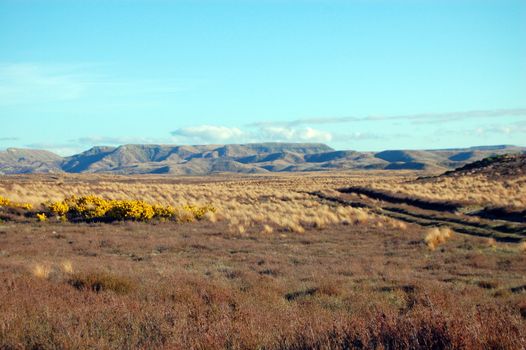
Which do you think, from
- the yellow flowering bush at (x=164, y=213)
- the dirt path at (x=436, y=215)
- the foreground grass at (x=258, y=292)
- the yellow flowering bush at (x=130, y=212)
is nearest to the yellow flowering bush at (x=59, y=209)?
the yellow flowering bush at (x=130, y=212)

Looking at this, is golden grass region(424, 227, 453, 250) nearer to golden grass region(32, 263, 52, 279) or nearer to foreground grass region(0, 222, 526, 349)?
foreground grass region(0, 222, 526, 349)

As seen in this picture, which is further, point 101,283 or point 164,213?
point 164,213

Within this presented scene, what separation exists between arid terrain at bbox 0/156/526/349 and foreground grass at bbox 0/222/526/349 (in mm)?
39

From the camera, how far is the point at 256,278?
41.8 ft

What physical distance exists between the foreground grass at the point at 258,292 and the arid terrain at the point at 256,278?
0.13ft

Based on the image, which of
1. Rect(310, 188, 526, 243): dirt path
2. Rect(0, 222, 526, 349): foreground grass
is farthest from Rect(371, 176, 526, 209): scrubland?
Rect(0, 222, 526, 349): foreground grass

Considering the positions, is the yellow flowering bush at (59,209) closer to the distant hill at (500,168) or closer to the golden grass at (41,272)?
the golden grass at (41,272)

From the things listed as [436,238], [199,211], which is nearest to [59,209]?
[199,211]

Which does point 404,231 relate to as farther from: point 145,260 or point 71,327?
point 71,327

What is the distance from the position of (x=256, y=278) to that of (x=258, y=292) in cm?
212

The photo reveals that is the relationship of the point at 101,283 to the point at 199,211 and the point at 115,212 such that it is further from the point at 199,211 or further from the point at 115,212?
the point at 199,211

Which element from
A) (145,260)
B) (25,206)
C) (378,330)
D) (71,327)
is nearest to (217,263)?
(145,260)

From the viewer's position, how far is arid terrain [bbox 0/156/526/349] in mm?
6160

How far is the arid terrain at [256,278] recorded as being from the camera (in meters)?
6.16
